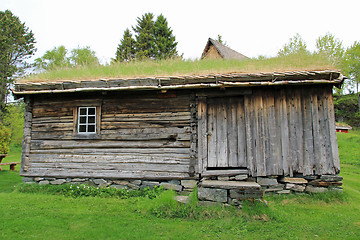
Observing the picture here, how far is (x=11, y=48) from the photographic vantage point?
26719 mm

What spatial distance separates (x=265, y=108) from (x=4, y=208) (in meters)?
7.31

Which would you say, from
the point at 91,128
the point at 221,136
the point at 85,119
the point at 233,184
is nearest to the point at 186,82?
the point at 221,136

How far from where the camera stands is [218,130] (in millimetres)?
7262

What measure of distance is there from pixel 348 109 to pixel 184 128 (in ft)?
104

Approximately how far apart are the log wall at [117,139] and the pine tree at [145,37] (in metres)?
25.4

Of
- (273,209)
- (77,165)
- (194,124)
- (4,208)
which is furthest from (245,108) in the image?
(4,208)

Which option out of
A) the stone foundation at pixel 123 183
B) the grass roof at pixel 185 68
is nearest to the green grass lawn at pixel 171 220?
the stone foundation at pixel 123 183

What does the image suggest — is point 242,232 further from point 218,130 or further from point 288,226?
point 218,130

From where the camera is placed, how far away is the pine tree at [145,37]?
33247 mm

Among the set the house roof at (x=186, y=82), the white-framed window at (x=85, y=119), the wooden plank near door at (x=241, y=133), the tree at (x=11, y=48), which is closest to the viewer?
the house roof at (x=186, y=82)

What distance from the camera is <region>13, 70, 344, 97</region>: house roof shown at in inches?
259

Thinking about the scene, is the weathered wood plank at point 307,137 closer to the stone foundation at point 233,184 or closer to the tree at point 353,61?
the stone foundation at point 233,184

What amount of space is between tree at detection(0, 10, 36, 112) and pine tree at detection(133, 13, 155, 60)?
1301 centimetres

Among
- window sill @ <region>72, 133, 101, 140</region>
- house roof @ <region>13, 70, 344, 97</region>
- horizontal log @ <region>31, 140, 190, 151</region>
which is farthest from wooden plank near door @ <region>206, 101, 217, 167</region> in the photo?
window sill @ <region>72, 133, 101, 140</region>
